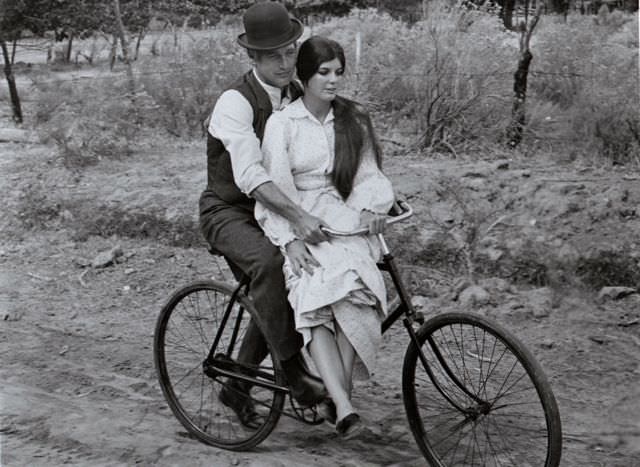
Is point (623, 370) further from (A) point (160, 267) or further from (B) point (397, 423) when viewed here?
(A) point (160, 267)

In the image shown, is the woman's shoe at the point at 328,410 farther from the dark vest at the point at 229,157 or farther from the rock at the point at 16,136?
the rock at the point at 16,136

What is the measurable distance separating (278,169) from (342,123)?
0.35 m

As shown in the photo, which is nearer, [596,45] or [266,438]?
[266,438]

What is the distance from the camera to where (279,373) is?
3959 mm

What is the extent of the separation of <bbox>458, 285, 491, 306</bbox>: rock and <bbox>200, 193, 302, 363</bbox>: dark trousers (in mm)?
2282

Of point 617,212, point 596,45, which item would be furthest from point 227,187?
point 596,45

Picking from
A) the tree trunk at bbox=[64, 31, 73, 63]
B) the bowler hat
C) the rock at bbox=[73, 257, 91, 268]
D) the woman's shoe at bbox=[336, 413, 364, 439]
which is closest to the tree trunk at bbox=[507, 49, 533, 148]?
the rock at bbox=[73, 257, 91, 268]

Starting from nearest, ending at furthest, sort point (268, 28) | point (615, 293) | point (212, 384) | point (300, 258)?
point (300, 258), point (268, 28), point (212, 384), point (615, 293)

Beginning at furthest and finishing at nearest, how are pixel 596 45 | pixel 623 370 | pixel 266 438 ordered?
pixel 596 45 → pixel 623 370 → pixel 266 438

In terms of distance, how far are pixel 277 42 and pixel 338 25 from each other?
30.9ft

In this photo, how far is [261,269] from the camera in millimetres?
3793

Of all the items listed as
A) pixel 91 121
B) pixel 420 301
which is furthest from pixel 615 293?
pixel 91 121

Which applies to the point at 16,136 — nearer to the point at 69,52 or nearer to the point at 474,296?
the point at 69,52

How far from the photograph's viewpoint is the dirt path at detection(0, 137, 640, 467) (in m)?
4.13
